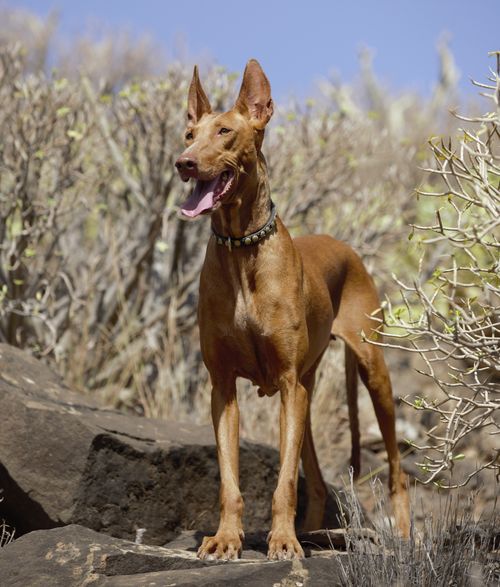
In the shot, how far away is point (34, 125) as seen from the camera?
721 centimetres

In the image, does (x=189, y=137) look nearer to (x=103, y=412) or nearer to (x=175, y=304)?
(x=103, y=412)

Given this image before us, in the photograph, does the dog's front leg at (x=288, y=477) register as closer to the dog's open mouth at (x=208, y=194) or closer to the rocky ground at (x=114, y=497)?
the rocky ground at (x=114, y=497)

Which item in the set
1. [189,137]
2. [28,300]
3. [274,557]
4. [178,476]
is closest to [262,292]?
[189,137]

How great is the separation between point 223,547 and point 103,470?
132 centimetres

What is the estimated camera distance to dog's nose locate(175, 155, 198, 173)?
3.88 meters

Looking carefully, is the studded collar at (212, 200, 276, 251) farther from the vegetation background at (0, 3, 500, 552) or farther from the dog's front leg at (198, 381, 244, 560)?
the vegetation background at (0, 3, 500, 552)

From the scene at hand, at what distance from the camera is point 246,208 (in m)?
4.32

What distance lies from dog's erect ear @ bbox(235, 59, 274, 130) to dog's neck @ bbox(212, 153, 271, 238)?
195mm

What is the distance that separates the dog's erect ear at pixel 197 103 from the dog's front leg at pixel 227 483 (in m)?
1.30

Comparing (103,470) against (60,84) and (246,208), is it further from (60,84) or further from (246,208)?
(60,84)

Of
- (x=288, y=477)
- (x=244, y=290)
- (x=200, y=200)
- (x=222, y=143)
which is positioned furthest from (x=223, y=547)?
(x=222, y=143)

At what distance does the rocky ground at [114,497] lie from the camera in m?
3.70

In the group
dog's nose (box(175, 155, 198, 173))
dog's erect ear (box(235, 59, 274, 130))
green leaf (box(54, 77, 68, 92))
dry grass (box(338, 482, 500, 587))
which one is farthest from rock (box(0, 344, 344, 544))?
green leaf (box(54, 77, 68, 92))

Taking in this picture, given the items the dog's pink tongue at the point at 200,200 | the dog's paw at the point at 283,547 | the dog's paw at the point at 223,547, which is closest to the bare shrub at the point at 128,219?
the dog's pink tongue at the point at 200,200
